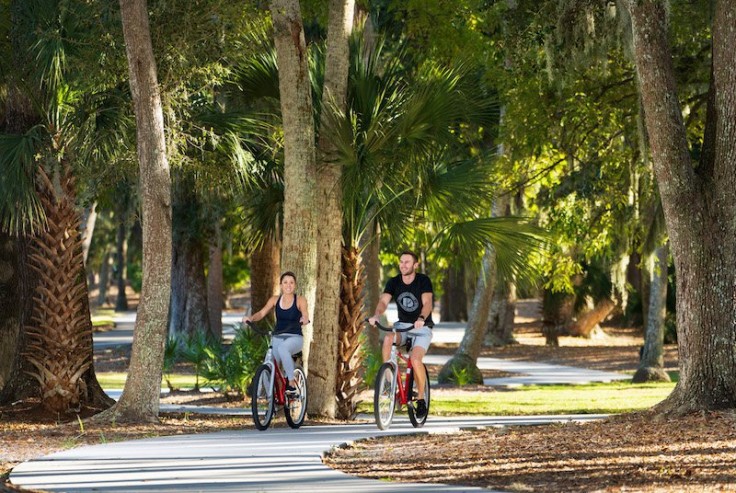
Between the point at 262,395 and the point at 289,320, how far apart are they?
84cm

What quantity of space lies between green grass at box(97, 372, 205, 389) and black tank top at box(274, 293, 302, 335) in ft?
31.1

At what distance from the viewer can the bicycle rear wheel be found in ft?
45.1

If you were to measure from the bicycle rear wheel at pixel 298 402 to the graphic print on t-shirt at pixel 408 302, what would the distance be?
1373mm

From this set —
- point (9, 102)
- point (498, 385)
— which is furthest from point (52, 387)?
point (498, 385)

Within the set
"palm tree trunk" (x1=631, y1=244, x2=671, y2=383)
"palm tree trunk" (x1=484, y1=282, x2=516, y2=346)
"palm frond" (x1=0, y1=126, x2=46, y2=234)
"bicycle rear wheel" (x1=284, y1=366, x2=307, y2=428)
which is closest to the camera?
"bicycle rear wheel" (x1=284, y1=366, x2=307, y2=428)

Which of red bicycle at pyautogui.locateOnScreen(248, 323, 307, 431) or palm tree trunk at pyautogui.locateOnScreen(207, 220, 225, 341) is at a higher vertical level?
palm tree trunk at pyautogui.locateOnScreen(207, 220, 225, 341)

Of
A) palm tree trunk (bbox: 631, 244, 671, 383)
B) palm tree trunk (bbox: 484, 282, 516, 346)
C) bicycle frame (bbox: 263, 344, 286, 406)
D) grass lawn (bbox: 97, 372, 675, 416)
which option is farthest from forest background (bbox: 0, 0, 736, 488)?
palm tree trunk (bbox: 484, 282, 516, 346)

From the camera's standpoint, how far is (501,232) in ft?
51.0

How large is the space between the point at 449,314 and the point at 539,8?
41.7 m

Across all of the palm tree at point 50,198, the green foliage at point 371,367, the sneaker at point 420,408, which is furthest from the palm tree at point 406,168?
the green foliage at point 371,367

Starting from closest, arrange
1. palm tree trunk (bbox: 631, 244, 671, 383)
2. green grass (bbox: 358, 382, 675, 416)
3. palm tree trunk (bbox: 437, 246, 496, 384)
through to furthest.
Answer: green grass (bbox: 358, 382, 675, 416) < palm tree trunk (bbox: 437, 246, 496, 384) < palm tree trunk (bbox: 631, 244, 671, 383)

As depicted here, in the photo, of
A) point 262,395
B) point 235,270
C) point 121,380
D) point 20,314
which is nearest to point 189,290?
point 121,380

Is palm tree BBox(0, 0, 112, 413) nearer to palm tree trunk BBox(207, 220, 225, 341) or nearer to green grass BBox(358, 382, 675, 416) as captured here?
green grass BBox(358, 382, 675, 416)

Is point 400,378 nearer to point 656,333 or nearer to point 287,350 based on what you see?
point 287,350
